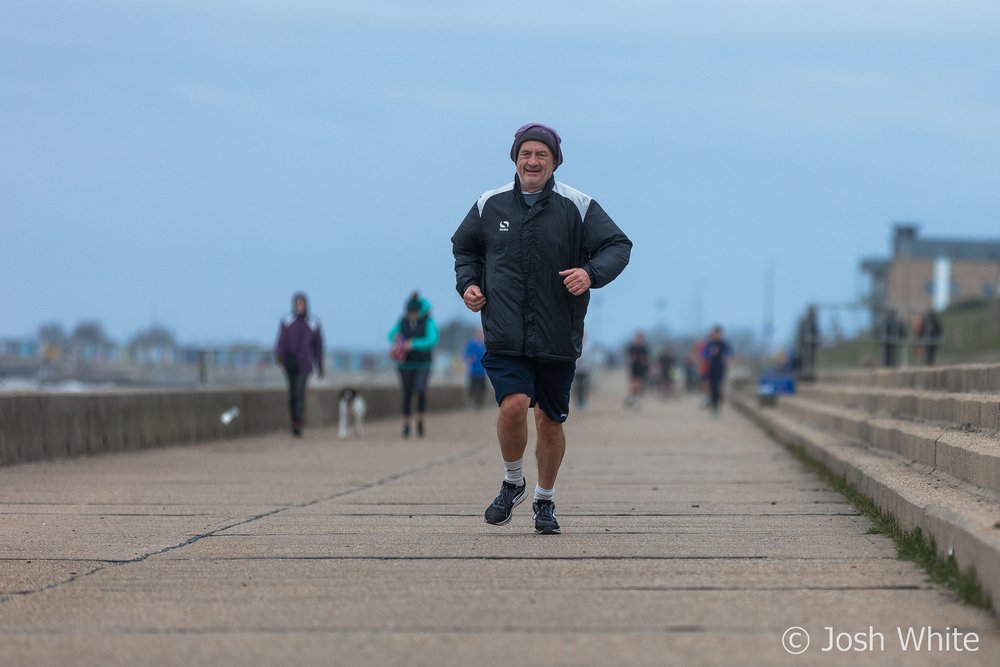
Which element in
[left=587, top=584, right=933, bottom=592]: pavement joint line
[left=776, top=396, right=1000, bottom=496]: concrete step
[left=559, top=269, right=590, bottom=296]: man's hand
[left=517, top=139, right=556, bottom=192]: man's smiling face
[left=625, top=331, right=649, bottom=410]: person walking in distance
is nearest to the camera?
[left=587, top=584, right=933, bottom=592]: pavement joint line

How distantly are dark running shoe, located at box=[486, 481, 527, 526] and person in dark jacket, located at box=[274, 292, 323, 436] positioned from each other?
38.7ft

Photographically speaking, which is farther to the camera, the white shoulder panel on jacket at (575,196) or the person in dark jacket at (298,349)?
the person in dark jacket at (298,349)

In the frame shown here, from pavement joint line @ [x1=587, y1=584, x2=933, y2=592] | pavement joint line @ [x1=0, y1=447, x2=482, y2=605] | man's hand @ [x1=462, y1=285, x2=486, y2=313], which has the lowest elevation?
pavement joint line @ [x1=0, y1=447, x2=482, y2=605]

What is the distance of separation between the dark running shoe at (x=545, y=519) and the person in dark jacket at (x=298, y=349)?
11986mm

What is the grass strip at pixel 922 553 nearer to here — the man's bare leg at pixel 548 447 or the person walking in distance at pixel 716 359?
the man's bare leg at pixel 548 447

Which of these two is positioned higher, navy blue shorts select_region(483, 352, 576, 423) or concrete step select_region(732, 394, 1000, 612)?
navy blue shorts select_region(483, 352, 576, 423)

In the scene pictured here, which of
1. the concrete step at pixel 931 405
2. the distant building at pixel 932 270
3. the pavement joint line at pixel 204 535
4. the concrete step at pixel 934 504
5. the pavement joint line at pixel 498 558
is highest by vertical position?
the distant building at pixel 932 270

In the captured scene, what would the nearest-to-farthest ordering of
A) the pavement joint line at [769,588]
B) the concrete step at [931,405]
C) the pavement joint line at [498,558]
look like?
the pavement joint line at [769,588] < the pavement joint line at [498,558] < the concrete step at [931,405]

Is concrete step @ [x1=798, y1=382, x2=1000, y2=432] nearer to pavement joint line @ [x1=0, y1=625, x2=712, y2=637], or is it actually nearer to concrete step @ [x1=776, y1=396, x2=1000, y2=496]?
concrete step @ [x1=776, y1=396, x2=1000, y2=496]

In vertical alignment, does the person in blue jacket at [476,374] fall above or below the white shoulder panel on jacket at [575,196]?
below

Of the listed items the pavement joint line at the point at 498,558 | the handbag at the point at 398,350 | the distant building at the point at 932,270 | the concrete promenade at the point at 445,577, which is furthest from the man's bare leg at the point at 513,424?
the distant building at the point at 932,270

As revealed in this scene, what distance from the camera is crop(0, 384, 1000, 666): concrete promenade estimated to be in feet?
16.1

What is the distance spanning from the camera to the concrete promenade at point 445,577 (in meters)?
4.91

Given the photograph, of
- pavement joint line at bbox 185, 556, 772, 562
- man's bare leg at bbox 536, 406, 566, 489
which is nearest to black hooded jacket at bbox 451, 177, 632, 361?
man's bare leg at bbox 536, 406, 566, 489
